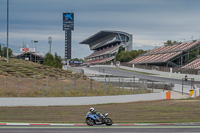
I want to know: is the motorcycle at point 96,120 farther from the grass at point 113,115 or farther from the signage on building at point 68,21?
the signage on building at point 68,21

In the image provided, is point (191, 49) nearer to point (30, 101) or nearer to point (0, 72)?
point (0, 72)

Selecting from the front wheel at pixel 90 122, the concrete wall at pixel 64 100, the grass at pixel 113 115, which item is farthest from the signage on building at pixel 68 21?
the front wheel at pixel 90 122

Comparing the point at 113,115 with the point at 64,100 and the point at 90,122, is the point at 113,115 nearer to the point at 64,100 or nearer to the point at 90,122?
the point at 90,122

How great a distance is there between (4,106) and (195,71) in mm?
47494

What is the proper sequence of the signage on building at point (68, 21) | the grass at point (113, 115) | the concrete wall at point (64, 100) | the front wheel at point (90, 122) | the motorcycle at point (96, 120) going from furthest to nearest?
the signage on building at point (68, 21) → the concrete wall at point (64, 100) → the grass at point (113, 115) → the front wheel at point (90, 122) → the motorcycle at point (96, 120)

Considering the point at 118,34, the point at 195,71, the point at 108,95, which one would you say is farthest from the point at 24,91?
the point at 118,34

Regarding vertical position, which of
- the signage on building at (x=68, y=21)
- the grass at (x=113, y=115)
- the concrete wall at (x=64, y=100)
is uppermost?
the signage on building at (x=68, y=21)

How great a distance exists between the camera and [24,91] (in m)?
32.7

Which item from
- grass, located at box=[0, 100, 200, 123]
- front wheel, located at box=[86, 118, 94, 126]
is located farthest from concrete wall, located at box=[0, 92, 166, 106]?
front wheel, located at box=[86, 118, 94, 126]

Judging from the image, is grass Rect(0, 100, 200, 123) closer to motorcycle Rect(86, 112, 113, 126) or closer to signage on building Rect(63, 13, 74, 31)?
motorcycle Rect(86, 112, 113, 126)

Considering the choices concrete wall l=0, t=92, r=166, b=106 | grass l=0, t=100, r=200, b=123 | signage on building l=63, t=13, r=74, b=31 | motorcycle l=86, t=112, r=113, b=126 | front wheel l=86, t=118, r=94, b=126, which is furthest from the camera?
signage on building l=63, t=13, r=74, b=31

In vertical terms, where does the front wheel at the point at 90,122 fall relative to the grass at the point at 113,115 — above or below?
above

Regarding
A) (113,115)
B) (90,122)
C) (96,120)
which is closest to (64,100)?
(113,115)

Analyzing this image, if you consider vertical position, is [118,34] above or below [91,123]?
above
